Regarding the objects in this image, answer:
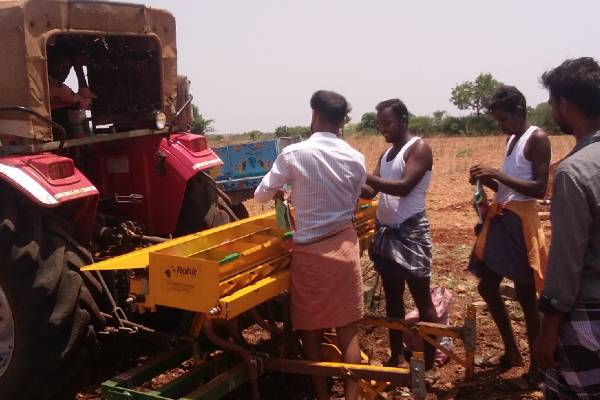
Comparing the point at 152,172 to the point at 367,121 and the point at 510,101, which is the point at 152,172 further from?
the point at 367,121

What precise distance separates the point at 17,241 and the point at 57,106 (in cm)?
135

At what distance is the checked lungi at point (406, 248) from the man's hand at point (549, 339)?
1538mm

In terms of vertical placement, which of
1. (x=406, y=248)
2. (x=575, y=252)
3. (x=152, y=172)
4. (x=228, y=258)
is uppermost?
(x=152, y=172)

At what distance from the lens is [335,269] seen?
3.46 metres

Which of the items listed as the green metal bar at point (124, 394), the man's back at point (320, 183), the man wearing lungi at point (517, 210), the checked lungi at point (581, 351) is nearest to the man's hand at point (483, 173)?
the man wearing lungi at point (517, 210)

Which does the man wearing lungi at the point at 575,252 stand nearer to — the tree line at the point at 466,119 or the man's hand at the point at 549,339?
the man's hand at the point at 549,339

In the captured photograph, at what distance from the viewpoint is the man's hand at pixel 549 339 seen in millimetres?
2551

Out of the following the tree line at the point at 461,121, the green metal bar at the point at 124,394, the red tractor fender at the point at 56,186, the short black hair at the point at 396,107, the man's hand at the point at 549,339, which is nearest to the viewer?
the man's hand at the point at 549,339

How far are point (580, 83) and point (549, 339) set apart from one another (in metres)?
0.95

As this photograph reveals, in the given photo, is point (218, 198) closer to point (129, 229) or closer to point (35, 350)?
point (129, 229)

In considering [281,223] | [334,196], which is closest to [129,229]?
[281,223]

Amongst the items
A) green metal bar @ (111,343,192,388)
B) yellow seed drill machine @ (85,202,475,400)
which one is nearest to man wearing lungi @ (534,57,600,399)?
yellow seed drill machine @ (85,202,475,400)

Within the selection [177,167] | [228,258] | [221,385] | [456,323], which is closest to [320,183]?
[228,258]

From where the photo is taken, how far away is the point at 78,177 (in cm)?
387
